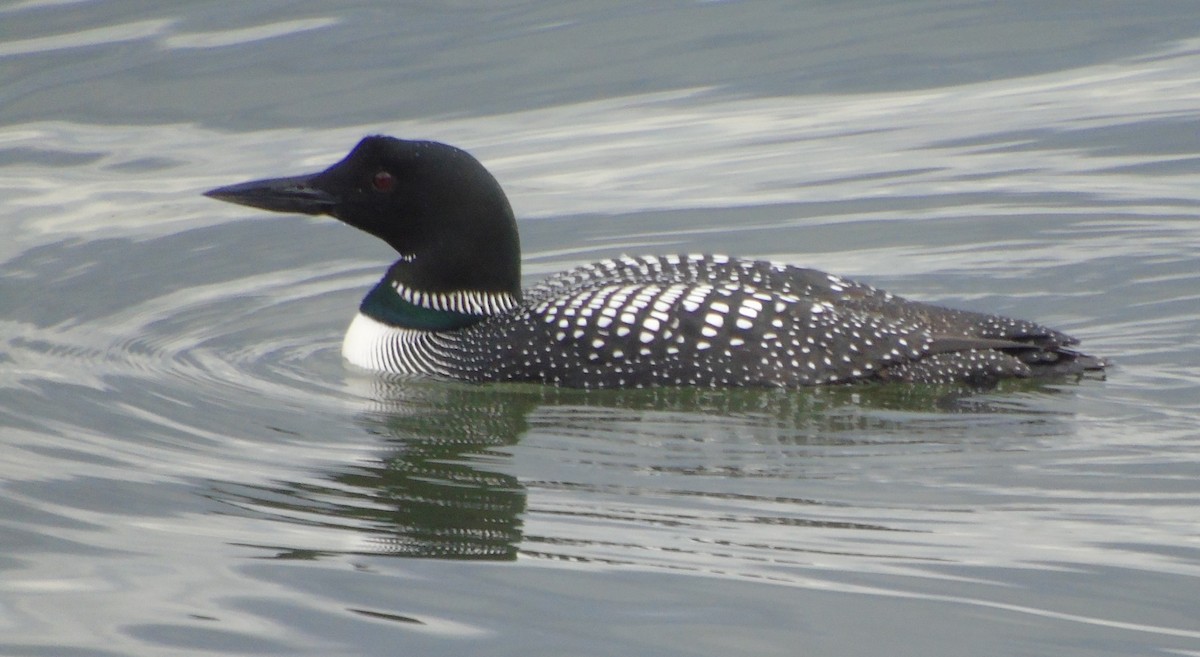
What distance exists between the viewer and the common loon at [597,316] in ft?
18.8

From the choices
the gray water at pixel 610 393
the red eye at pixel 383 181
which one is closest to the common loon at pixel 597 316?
the red eye at pixel 383 181

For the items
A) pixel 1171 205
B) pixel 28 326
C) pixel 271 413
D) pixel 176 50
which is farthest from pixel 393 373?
pixel 176 50

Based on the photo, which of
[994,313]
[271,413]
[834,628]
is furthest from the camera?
[994,313]

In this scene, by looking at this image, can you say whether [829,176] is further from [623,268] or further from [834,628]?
[834,628]

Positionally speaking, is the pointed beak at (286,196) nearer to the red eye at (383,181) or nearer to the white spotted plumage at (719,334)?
the red eye at (383,181)

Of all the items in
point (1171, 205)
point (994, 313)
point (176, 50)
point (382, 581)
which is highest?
point (176, 50)

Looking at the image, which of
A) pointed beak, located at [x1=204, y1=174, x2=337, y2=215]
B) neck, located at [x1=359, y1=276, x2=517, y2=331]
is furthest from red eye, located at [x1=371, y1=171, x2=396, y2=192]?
neck, located at [x1=359, y1=276, x2=517, y2=331]

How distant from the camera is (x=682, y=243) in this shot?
7.80 metres

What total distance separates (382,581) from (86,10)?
25.6 ft

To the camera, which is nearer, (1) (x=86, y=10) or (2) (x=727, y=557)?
(2) (x=727, y=557)

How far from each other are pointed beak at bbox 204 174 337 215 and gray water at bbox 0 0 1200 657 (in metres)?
0.54

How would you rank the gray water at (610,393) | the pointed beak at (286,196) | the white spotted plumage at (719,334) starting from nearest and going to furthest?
the gray water at (610,393) < the white spotted plumage at (719,334) < the pointed beak at (286,196)

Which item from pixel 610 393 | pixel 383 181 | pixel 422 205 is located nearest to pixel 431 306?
pixel 422 205

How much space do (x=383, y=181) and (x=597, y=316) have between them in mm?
953
